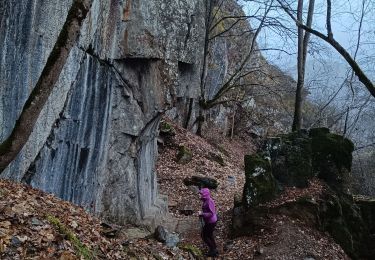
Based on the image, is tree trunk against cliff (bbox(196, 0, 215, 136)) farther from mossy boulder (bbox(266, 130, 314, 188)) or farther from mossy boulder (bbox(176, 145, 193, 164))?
mossy boulder (bbox(266, 130, 314, 188))

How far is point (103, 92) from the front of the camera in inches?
456

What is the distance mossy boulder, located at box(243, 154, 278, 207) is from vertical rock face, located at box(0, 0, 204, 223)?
335 cm

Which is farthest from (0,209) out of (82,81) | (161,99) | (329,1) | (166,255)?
(161,99)

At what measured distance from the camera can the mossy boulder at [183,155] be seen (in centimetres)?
1864

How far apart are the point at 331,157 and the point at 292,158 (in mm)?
1343

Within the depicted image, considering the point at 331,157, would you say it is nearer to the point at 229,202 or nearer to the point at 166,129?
the point at 229,202

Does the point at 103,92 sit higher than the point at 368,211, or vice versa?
the point at 103,92

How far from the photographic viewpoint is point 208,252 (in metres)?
10.4

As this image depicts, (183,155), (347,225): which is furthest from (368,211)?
(183,155)

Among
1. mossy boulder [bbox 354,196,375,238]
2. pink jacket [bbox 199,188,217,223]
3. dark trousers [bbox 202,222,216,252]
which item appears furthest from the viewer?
mossy boulder [bbox 354,196,375,238]

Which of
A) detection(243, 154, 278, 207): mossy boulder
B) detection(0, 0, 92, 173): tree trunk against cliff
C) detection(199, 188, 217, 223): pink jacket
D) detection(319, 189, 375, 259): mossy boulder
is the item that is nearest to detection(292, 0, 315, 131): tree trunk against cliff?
detection(243, 154, 278, 207): mossy boulder

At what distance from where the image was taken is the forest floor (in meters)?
5.57

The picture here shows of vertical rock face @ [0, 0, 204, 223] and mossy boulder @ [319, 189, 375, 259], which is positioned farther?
mossy boulder @ [319, 189, 375, 259]

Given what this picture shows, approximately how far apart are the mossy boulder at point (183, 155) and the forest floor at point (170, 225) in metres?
0.20
